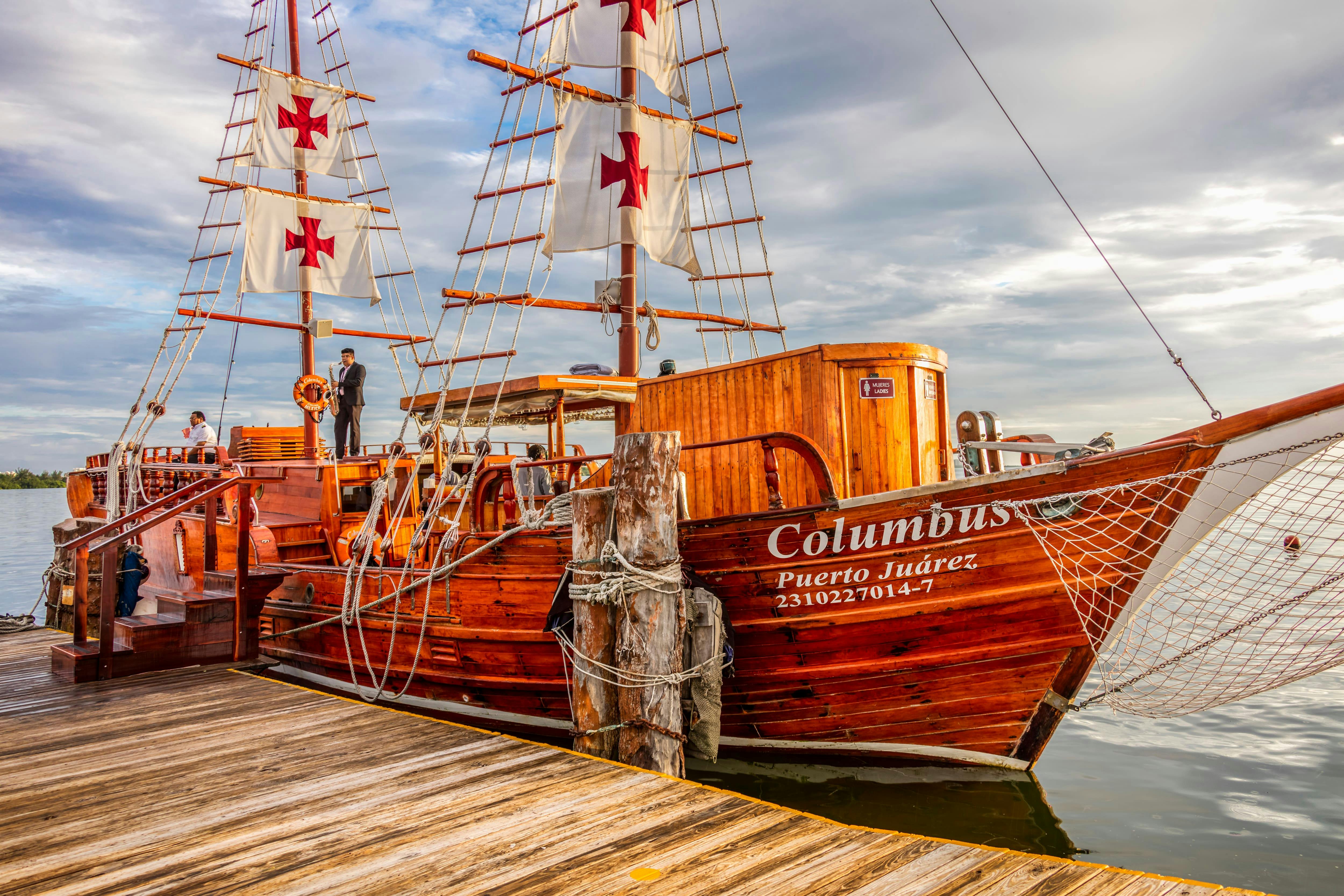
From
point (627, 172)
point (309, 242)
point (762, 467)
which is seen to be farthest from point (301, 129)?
point (762, 467)

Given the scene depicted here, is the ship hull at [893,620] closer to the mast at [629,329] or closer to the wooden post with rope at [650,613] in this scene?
the wooden post with rope at [650,613]

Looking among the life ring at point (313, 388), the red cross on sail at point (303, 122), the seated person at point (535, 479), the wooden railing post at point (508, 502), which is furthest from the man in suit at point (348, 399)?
the red cross on sail at point (303, 122)

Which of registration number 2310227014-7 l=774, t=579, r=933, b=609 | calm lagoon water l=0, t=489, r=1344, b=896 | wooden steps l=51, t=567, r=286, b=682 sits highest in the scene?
registration number 2310227014-7 l=774, t=579, r=933, b=609

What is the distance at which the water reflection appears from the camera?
6215 millimetres

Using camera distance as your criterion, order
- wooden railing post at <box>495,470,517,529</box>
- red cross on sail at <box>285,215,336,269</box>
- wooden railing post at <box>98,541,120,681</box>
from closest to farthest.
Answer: wooden railing post at <box>98,541,120,681</box>
wooden railing post at <box>495,470,517,529</box>
red cross on sail at <box>285,215,336,269</box>

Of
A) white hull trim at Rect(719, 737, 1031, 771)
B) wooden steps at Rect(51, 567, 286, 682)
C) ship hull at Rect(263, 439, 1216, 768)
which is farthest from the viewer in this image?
wooden steps at Rect(51, 567, 286, 682)

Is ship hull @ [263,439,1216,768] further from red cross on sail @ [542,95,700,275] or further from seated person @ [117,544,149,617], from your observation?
red cross on sail @ [542,95,700,275]

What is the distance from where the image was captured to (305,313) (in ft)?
76.0

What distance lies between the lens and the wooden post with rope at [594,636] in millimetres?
5430

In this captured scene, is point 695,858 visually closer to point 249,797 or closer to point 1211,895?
point 1211,895

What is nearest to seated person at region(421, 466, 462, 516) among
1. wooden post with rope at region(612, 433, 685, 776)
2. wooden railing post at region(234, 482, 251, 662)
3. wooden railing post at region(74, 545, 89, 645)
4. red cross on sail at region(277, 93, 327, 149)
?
wooden railing post at region(234, 482, 251, 662)

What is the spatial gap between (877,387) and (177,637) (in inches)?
277

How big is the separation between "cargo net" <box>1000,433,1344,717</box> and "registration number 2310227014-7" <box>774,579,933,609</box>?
0.93 m

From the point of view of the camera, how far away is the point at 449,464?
27.5ft
